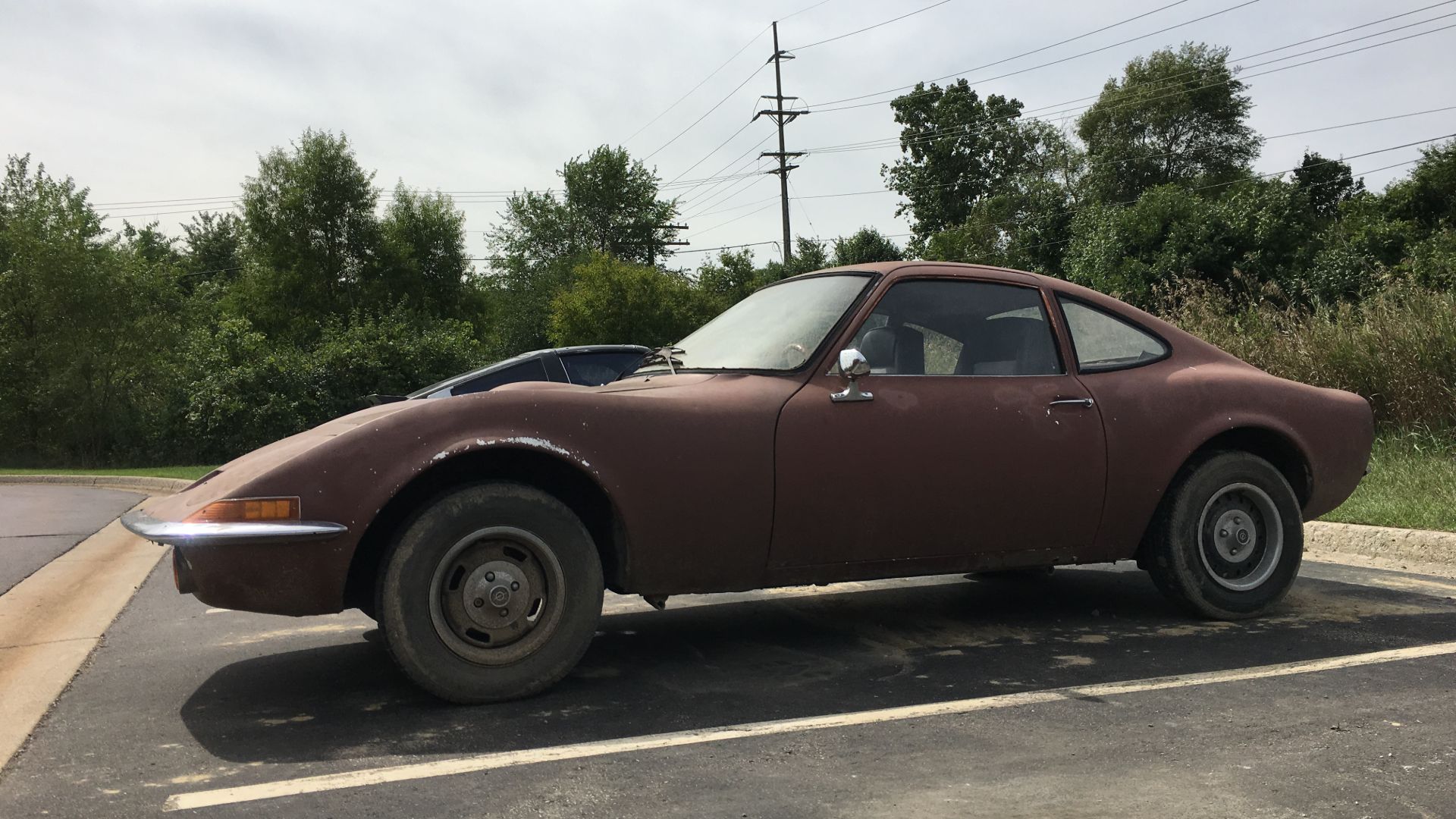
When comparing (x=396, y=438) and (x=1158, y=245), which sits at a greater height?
(x=1158, y=245)

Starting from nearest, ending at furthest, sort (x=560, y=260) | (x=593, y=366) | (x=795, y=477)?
(x=795, y=477) < (x=593, y=366) < (x=560, y=260)

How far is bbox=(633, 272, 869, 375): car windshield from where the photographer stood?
4488 mm

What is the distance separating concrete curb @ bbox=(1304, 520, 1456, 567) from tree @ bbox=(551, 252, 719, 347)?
52409mm

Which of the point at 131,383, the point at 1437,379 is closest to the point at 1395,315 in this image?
the point at 1437,379

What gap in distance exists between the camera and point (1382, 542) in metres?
6.86

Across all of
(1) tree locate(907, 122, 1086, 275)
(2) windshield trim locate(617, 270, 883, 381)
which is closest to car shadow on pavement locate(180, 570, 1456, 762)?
(2) windshield trim locate(617, 270, 883, 381)

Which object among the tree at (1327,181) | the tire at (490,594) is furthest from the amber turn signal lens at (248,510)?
the tree at (1327,181)

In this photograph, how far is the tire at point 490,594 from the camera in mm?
3664

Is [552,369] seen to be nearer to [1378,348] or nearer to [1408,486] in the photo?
[1408,486]

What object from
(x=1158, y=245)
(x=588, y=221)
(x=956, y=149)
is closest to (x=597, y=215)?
(x=588, y=221)

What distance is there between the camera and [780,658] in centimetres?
450

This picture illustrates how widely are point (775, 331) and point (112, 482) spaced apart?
631 inches

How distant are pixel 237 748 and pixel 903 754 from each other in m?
1.98

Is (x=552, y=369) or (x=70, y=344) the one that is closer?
(x=552, y=369)
